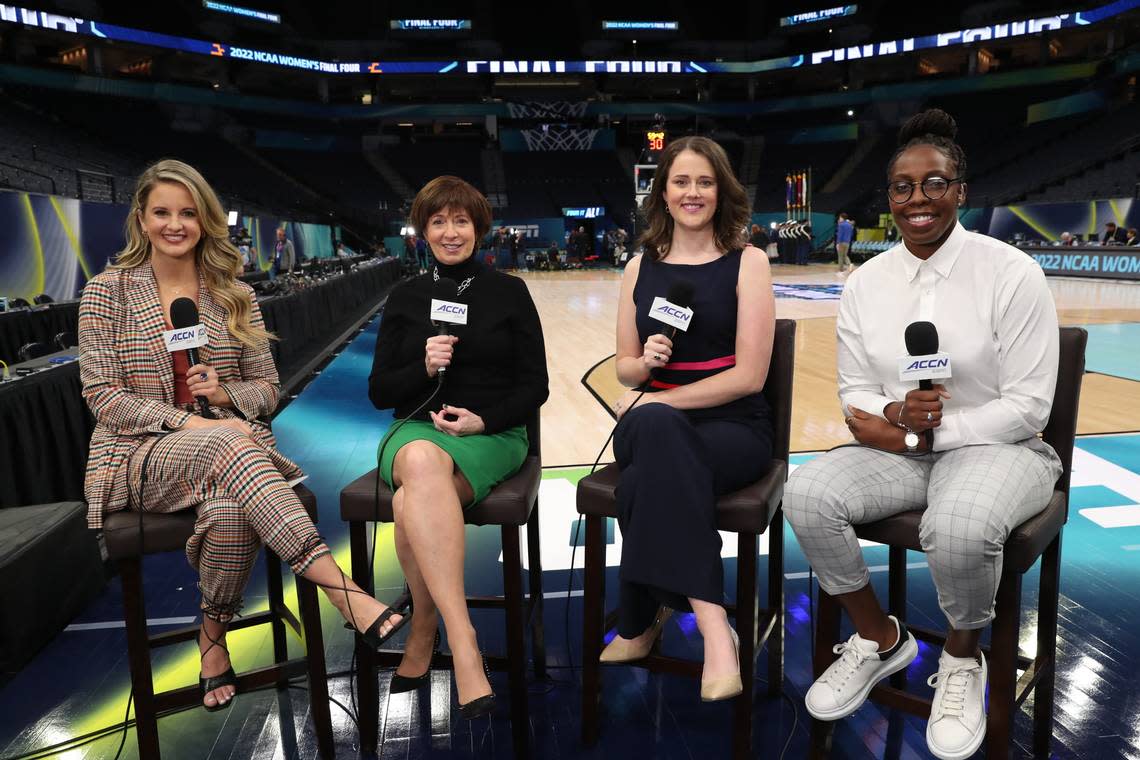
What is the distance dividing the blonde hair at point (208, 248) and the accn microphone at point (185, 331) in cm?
19

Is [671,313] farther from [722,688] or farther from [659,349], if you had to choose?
[722,688]

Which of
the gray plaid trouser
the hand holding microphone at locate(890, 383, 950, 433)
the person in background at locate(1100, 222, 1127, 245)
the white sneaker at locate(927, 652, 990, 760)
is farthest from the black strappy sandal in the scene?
the person in background at locate(1100, 222, 1127, 245)

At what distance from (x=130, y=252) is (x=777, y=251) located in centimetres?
2126

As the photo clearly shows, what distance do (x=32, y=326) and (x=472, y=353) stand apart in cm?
347

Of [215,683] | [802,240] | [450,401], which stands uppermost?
[802,240]

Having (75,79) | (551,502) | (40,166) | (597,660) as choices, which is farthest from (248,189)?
(597,660)

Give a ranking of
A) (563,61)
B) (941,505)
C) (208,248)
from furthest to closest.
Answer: (563,61)
(208,248)
(941,505)

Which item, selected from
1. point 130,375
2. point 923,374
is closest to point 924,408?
point 923,374

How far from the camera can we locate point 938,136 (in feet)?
5.44

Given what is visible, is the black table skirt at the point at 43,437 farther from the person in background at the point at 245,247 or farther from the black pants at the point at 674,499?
the person in background at the point at 245,247

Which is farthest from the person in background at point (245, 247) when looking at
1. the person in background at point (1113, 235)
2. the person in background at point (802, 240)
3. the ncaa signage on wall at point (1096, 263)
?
the person in background at point (802, 240)

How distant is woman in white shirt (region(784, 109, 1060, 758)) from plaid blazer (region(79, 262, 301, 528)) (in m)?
1.25

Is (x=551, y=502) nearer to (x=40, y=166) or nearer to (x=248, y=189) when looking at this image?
(x=40, y=166)

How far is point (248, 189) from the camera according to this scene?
21297mm
